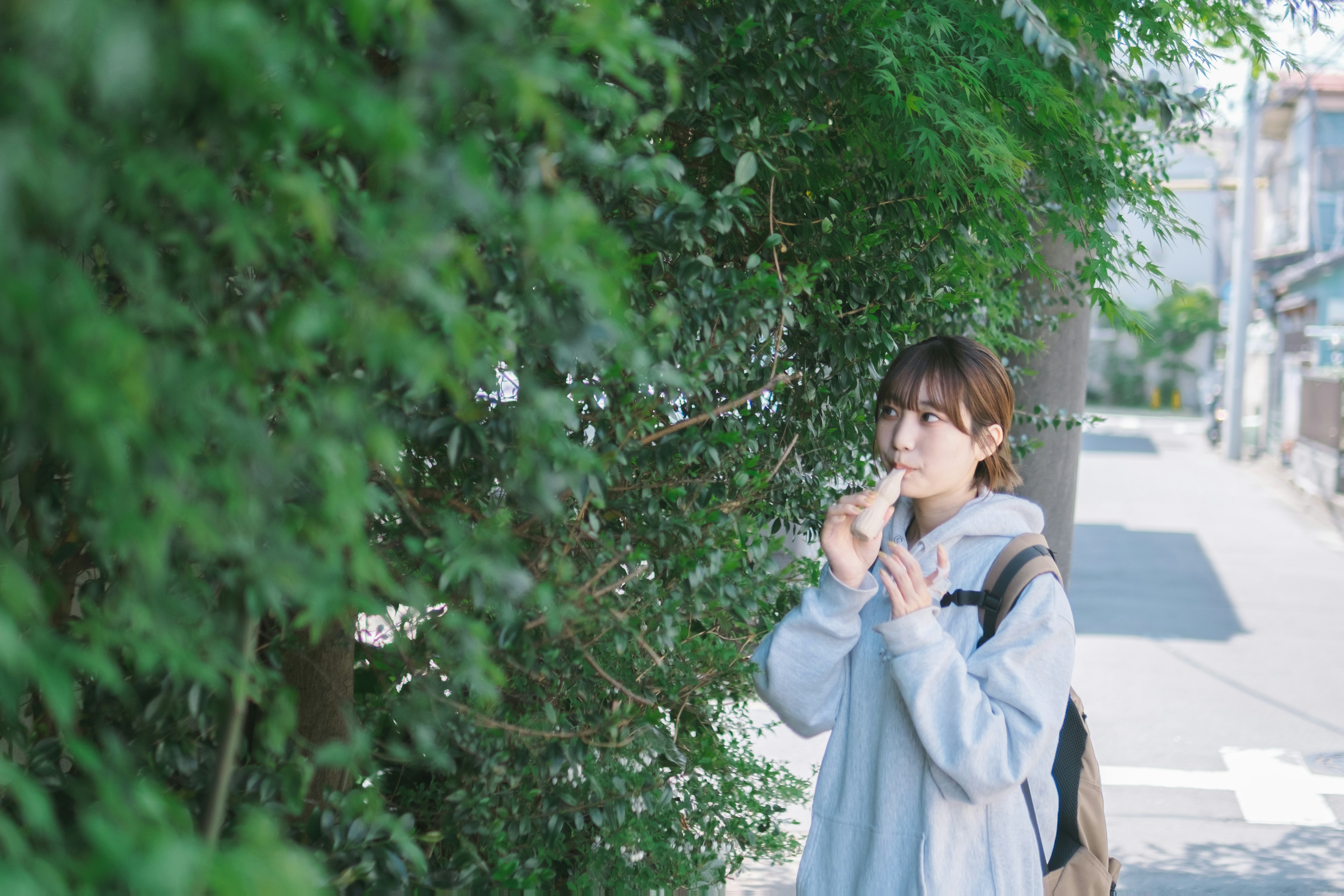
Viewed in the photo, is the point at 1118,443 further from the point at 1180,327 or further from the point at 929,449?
the point at 929,449

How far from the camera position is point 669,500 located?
83.8 inches

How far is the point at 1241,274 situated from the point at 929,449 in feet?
66.3

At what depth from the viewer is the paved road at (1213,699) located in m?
4.52

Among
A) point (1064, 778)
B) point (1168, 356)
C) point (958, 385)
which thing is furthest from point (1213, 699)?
point (1168, 356)

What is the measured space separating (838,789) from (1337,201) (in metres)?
26.6

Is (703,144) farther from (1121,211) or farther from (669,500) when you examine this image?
(1121,211)

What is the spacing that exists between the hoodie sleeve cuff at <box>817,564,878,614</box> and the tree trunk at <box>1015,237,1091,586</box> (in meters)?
1.86

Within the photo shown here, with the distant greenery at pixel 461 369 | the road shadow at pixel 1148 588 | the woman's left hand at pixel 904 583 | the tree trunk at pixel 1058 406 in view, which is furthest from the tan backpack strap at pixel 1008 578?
the road shadow at pixel 1148 588

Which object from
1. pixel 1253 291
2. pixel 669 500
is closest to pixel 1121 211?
pixel 669 500

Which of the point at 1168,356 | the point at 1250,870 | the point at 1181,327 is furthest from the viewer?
the point at 1168,356

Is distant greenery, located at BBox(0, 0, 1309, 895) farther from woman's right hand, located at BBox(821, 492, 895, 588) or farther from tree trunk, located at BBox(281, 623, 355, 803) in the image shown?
woman's right hand, located at BBox(821, 492, 895, 588)

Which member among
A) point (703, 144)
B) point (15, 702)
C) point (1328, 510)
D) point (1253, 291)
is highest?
point (1253, 291)

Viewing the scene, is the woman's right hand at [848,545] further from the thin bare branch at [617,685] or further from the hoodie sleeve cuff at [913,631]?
the thin bare branch at [617,685]

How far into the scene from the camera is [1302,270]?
70.6 ft
